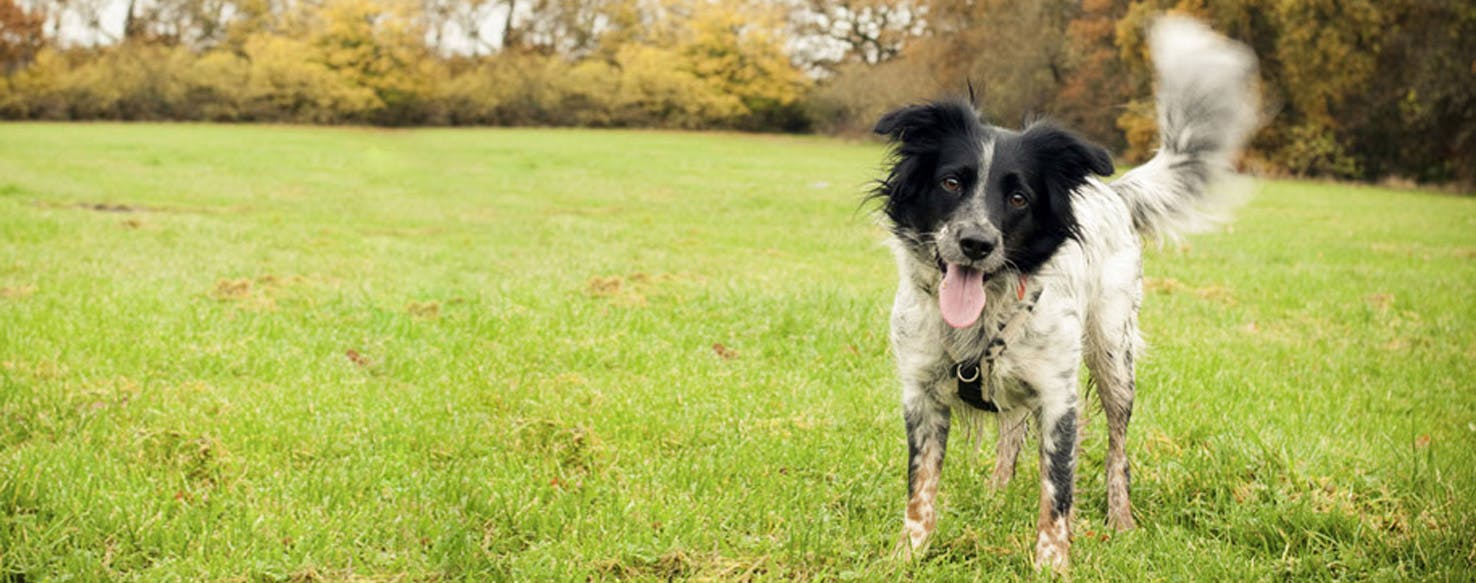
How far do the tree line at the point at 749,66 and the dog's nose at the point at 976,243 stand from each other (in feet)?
89.1

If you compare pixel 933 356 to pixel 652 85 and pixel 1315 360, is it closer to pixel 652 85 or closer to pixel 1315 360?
pixel 1315 360

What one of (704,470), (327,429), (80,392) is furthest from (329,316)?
(704,470)

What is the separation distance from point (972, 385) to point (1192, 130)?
7.17 feet

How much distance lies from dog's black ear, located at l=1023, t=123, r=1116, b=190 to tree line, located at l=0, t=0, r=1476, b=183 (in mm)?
26741

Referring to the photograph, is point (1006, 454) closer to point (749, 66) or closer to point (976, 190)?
point (976, 190)

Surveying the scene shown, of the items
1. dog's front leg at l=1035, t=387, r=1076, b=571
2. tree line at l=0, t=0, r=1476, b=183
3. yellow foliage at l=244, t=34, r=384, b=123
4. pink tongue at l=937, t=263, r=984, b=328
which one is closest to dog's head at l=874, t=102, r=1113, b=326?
pink tongue at l=937, t=263, r=984, b=328

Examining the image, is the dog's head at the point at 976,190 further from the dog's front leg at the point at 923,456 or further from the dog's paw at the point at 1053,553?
the dog's paw at the point at 1053,553

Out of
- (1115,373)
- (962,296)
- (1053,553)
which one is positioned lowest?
(1053,553)

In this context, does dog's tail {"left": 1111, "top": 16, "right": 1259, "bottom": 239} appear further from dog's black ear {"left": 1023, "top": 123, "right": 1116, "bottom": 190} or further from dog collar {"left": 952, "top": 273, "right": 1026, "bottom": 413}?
dog collar {"left": 952, "top": 273, "right": 1026, "bottom": 413}

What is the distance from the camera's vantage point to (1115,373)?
183 inches

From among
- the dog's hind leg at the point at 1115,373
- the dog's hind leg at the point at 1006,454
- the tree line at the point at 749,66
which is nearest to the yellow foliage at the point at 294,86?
the tree line at the point at 749,66

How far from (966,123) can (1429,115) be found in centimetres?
3640

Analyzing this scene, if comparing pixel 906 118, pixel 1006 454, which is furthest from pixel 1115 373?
pixel 906 118

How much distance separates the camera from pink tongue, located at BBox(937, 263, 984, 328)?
364 cm
